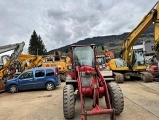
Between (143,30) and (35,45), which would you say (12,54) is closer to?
(143,30)

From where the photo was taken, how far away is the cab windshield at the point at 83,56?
12.6 metres

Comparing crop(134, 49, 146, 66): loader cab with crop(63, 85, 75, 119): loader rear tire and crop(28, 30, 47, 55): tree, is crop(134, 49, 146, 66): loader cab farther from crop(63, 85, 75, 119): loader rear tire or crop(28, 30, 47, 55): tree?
crop(28, 30, 47, 55): tree

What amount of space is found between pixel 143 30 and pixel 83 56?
10304 millimetres

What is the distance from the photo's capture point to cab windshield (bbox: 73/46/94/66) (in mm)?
12562

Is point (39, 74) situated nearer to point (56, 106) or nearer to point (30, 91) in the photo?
point (30, 91)

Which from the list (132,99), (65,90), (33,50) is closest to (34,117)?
(65,90)

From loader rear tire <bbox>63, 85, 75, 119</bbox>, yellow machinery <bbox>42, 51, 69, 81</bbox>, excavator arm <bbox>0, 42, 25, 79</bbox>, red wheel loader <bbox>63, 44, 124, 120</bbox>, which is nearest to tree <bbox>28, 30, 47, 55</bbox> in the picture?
yellow machinery <bbox>42, 51, 69, 81</bbox>

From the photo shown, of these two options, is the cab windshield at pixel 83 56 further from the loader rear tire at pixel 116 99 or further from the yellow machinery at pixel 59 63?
the yellow machinery at pixel 59 63

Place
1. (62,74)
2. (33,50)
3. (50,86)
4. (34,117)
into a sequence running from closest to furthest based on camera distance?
(34,117), (50,86), (62,74), (33,50)

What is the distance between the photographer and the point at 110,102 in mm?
10453

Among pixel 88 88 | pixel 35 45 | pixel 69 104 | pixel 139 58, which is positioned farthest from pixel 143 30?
pixel 35 45

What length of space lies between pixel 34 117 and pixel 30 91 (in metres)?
9.90

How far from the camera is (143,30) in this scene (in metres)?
21.7

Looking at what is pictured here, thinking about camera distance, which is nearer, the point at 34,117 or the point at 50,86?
the point at 34,117
